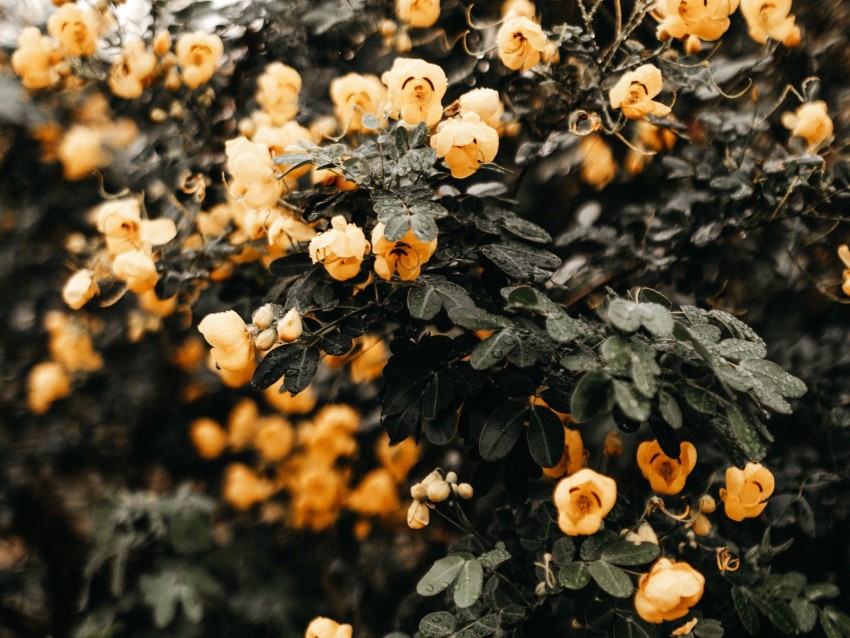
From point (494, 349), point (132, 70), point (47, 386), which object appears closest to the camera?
point (494, 349)

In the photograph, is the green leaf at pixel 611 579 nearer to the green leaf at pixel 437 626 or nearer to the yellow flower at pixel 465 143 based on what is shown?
the green leaf at pixel 437 626

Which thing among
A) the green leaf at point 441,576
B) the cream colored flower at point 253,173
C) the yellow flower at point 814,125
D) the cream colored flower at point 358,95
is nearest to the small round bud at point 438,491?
the green leaf at point 441,576

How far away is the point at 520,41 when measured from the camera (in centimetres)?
111

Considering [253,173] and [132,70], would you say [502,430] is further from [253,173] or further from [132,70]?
[132,70]

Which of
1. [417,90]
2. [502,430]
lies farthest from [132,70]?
[502,430]

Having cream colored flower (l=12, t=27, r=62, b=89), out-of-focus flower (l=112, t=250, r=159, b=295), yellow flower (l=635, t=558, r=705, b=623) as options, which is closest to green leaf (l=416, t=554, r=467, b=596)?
yellow flower (l=635, t=558, r=705, b=623)

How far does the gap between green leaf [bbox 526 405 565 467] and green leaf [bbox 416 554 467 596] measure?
196 millimetres

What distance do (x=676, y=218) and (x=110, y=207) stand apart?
Answer: 120 cm

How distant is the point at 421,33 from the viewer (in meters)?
1.59

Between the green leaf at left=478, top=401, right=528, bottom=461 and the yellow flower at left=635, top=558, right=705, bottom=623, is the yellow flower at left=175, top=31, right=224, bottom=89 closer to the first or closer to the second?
the green leaf at left=478, top=401, right=528, bottom=461

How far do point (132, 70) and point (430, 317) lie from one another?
119 cm

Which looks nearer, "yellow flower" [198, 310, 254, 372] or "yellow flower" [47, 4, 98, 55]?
"yellow flower" [198, 310, 254, 372]

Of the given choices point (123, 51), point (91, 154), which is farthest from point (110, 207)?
point (91, 154)

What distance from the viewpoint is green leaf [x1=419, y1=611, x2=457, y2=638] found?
3.18 ft
